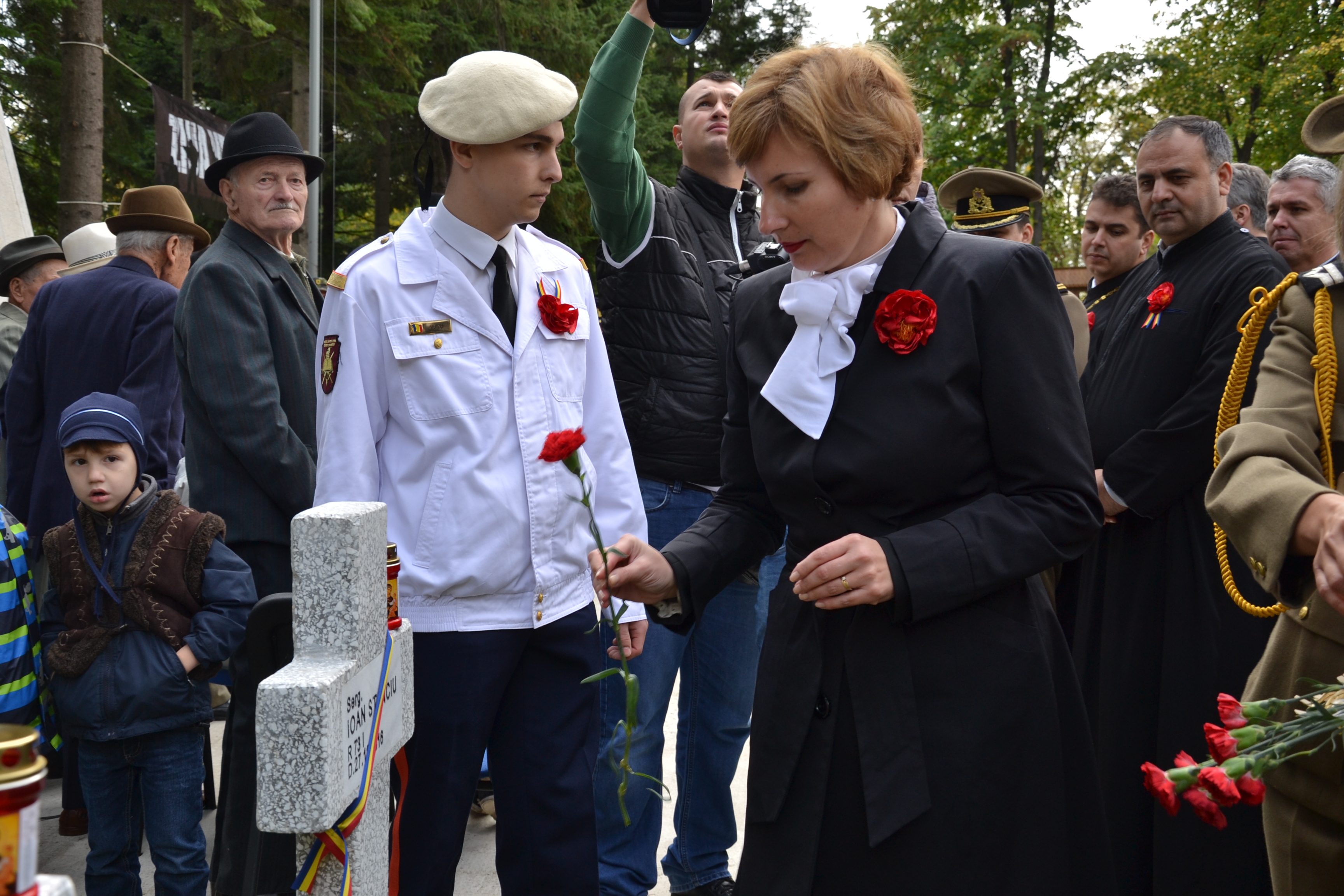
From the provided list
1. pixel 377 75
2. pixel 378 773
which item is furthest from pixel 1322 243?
pixel 377 75

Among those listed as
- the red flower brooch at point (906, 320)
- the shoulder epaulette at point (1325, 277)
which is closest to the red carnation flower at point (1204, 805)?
the red flower brooch at point (906, 320)

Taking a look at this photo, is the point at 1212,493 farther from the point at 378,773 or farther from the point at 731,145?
the point at 378,773

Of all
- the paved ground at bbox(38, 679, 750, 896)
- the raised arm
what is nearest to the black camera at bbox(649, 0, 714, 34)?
the raised arm

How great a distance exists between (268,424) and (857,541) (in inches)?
87.3

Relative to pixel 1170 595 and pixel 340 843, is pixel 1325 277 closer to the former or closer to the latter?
pixel 1170 595

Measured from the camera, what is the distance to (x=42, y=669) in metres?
3.45

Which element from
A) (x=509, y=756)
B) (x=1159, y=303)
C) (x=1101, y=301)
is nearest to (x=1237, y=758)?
(x=509, y=756)

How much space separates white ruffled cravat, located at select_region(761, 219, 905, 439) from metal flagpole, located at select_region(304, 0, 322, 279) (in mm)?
11233

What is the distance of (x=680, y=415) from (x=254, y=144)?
1.79 metres

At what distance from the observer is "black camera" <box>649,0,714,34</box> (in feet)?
9.37

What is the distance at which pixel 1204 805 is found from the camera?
1.27 m

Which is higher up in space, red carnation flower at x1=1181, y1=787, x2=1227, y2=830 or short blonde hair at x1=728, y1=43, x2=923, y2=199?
short blonde hair at x1=728, y1=43, x2=923, y2=199

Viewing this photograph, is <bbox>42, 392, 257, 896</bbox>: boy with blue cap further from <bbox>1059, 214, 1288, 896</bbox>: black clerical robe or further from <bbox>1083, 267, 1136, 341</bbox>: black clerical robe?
<bbox>1083, 267, 1136, 341</bbox>: black clerical robe

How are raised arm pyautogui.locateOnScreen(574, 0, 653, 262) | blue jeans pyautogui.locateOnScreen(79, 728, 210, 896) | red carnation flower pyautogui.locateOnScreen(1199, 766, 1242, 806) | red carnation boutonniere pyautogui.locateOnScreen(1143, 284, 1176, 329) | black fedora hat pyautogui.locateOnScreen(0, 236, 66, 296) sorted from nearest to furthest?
red carnation flower pyautogui.locateOnScreen(1199, 766, 1242, 806) < raised arm pyautogui.locateOnScreen(574, 0, 653, 262) < blue jeans pyautogui.locateOnScreen(79, 728, 210, 896) < red carnation boutonniere pyautogui.locateOnScreen(1143, 284, 1176, 329) < black fedora hat pyautogui.locateOnScreen(0, 236, 66, 296)
